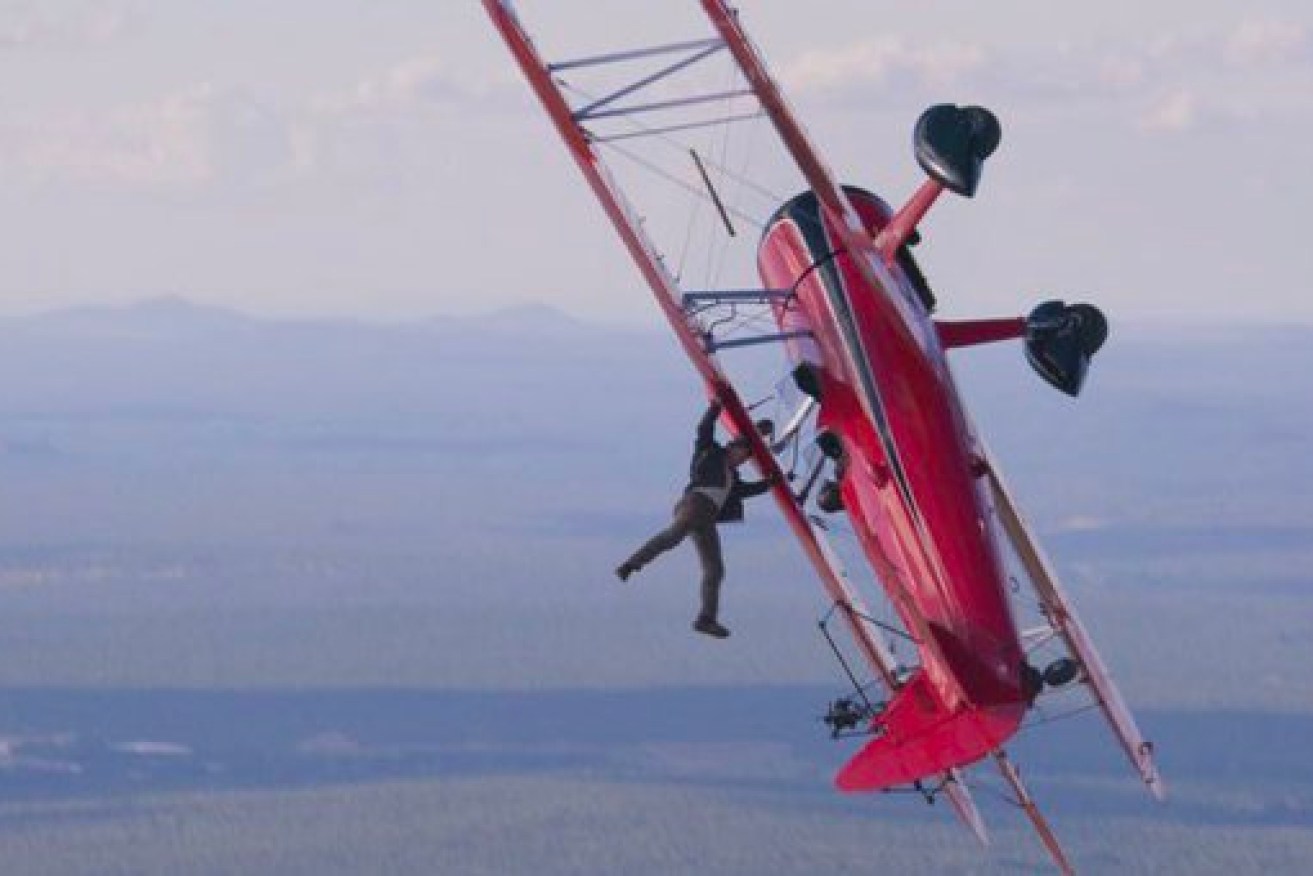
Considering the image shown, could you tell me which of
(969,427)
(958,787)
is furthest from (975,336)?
(958,787)

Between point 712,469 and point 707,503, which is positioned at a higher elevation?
point 712,469

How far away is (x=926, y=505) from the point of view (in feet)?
121

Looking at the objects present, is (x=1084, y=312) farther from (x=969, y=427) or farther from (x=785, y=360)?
(x=785, y=360)

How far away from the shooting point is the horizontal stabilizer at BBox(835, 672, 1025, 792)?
35.8m

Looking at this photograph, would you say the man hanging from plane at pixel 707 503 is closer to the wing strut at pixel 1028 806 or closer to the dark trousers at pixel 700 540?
the dark trousers at pixel 700 540

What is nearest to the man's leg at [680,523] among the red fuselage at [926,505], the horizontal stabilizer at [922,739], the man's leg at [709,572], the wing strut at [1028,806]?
the man's leg at [709,572]

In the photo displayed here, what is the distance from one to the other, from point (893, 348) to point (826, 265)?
282 centimetres

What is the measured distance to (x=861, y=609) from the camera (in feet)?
128

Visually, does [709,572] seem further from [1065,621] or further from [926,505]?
[1065,621]

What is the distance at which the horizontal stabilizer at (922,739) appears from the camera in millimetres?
35781

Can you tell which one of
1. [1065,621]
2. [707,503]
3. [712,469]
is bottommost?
[1065,621]

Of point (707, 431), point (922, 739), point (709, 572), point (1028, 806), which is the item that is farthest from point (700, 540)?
point (1028, 806)

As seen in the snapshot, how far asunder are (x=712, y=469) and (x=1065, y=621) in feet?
18.5

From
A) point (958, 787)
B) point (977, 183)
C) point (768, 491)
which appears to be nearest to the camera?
point (977, 183)
